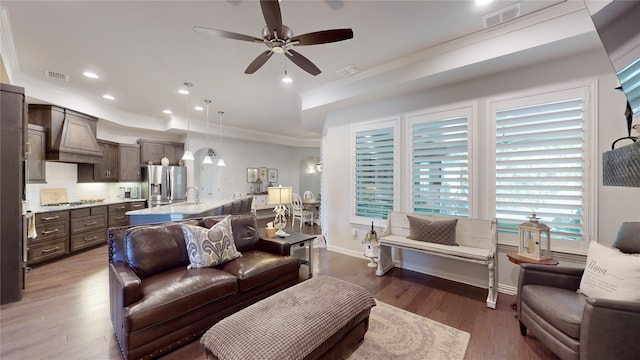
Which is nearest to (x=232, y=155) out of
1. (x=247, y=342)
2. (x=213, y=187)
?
(x=213, y=187)

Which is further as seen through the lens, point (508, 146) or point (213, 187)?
point (213, 187)

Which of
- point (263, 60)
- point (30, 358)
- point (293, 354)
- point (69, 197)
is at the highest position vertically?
point (263, 60)

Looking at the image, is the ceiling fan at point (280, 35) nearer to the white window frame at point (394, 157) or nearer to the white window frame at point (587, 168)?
the white window frame at point (394, 157)

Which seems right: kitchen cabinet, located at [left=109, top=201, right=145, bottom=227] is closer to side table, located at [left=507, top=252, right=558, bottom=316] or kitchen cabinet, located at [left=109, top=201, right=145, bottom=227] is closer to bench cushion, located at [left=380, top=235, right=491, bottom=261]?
bench cushion, located at [left=380, top=235, right=491, bottom=261]

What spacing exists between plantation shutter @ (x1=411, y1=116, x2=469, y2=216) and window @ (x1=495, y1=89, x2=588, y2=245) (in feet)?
1.24

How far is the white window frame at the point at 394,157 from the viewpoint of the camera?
12.6ft

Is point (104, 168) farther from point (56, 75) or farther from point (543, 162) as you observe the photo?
point (543, 162)

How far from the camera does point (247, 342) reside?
1.34 m

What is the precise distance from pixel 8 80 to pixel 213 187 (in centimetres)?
476

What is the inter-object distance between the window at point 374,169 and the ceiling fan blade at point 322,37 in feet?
6.90

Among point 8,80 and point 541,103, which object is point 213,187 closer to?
point 8,80

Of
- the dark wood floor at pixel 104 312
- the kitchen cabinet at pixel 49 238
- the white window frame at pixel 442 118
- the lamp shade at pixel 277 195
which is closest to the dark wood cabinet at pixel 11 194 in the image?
the dark wood floor at pixel 104 312

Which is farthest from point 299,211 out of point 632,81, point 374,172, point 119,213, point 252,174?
point 632,81

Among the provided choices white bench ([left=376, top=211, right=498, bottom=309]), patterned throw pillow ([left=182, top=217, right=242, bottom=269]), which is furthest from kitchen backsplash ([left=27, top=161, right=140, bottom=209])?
white bench ([left=376, top=211, right=498, bottom=309])
